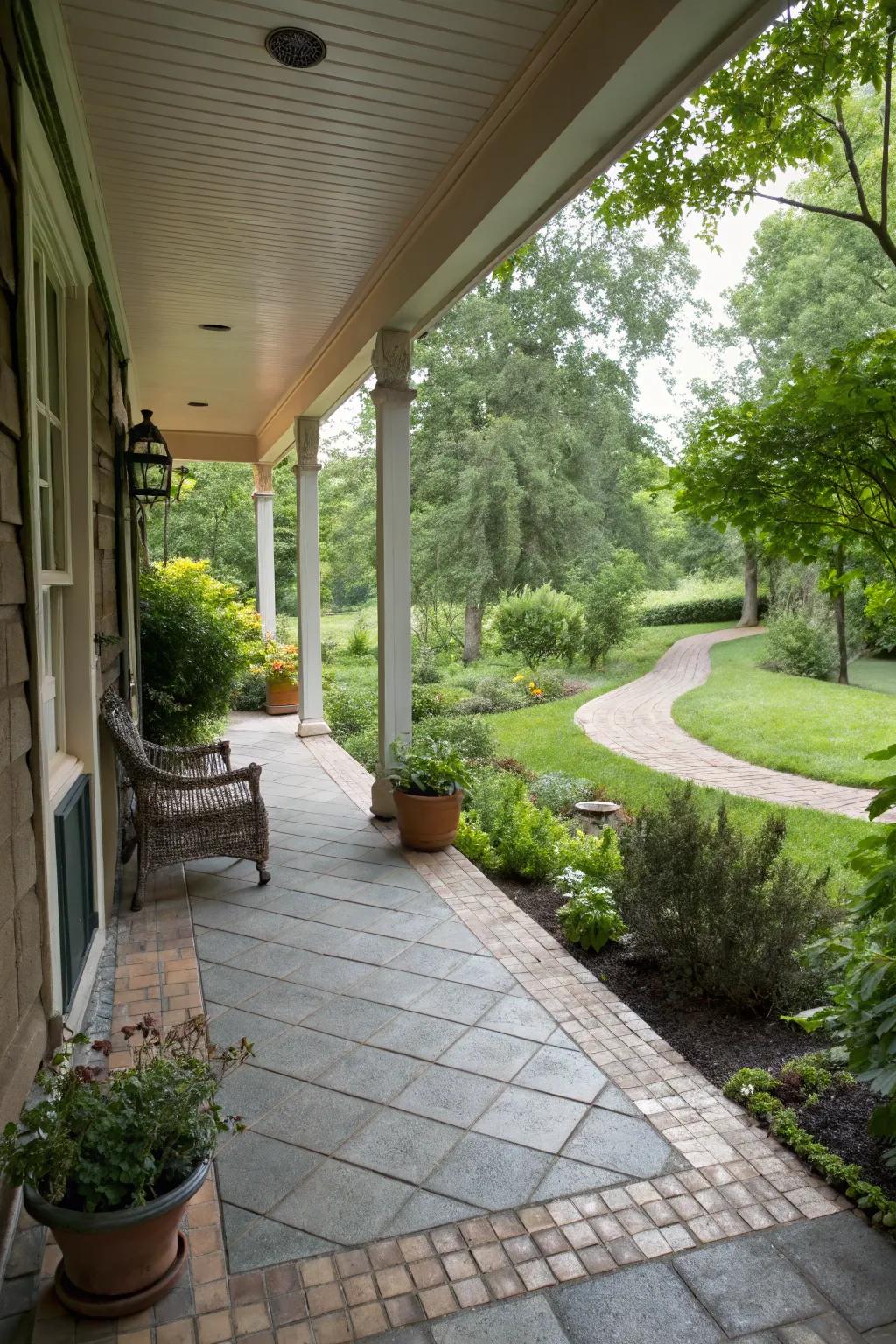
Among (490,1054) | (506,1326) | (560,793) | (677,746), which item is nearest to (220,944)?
(490,1054)

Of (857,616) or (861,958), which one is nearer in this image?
(861,958)

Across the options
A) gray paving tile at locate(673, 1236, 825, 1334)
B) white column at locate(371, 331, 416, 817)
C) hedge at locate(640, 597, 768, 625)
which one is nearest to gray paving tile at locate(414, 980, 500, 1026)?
gray paving tile at locate(673, 1236, 825, 1334)

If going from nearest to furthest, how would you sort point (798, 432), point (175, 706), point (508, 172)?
point (798, 432) → point (508, 172) → point (175, 706)

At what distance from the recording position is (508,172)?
2988mm

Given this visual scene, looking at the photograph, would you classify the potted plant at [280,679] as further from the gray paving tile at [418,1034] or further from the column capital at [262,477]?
the gray paving tile at [418,1034]

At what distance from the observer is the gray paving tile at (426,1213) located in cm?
192

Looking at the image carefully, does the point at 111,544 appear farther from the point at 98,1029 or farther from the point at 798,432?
the point at 798,432

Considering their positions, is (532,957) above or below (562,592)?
below

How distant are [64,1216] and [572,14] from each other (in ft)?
10.4

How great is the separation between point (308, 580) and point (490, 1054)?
5.52 m

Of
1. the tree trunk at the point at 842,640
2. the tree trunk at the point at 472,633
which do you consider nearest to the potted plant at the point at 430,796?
the tree trunk at the point at 842,640

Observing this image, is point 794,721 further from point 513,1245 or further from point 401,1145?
point 513,1245

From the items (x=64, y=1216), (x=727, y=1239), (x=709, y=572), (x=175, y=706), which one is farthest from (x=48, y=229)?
(x=709, y=572)

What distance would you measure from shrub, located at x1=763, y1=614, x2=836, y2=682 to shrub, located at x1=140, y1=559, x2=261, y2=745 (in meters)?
8.89
